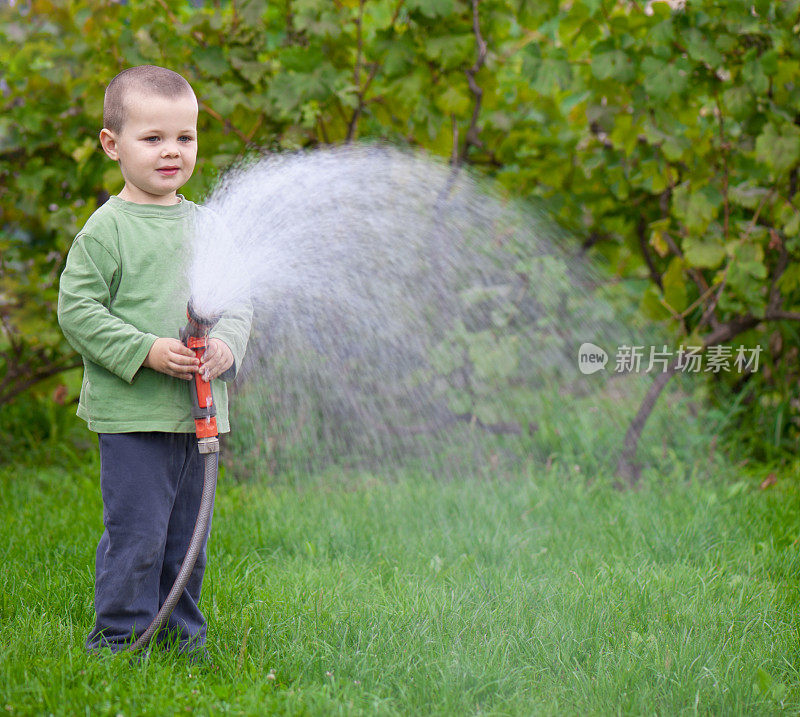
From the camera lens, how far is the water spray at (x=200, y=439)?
6.29 feet

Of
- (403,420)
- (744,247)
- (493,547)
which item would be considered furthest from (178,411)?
(744,247)

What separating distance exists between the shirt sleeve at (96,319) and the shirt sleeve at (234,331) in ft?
0.58

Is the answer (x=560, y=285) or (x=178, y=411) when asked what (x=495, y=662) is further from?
(x=560, y=285)

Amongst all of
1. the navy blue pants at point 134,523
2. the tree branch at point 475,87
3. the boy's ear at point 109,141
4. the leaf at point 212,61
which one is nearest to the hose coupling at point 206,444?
the navy blue pants at point 134,523

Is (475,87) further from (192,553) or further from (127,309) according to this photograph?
(192,553)

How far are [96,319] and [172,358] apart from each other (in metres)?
0.19

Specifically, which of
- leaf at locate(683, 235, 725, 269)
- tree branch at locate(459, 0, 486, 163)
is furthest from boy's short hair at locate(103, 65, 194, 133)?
leaf at locate(683, 235, 725, 269)

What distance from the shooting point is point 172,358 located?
1883mm

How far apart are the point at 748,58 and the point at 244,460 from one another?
8.38 ft

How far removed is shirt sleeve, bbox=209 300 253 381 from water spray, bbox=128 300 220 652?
74 mm

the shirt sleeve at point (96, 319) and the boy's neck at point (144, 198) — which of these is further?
the boy's neck at point (144, 198)

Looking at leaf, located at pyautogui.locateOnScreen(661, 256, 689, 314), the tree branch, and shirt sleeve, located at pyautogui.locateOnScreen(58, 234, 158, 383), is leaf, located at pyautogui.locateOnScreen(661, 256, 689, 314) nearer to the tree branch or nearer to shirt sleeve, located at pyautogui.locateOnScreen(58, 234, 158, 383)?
the tree branch

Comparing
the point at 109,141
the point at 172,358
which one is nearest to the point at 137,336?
the point at 172,358

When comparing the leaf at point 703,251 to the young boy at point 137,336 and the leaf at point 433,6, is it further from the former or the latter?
the young boy at point 137,336
